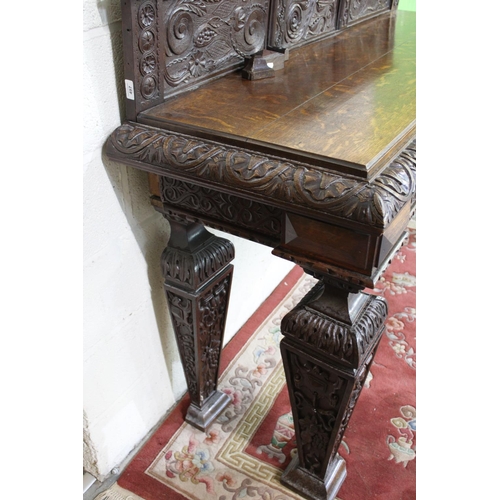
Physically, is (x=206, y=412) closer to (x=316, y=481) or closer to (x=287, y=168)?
(x=316, y=481)

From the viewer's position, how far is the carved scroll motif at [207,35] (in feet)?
2.67

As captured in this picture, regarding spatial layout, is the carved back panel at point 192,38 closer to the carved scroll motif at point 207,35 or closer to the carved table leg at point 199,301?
the carved scroll motif at point 207,35

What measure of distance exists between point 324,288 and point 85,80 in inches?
19.8

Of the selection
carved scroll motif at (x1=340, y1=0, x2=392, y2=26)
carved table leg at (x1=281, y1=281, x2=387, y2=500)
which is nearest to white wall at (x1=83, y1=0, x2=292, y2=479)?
carved table leg at (x1=281, y1=281, x2=387, y2=500)

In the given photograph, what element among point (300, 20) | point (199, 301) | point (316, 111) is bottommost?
point (199, 301)

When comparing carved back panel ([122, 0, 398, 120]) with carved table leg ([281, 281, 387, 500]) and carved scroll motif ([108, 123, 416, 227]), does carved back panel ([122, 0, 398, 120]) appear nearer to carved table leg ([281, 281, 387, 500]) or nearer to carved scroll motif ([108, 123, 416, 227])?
carved scroll motif ([108, 123, 416, 227])

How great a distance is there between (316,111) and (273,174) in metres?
0.19

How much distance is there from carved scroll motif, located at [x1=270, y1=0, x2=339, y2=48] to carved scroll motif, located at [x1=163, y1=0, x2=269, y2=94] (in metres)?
0.05

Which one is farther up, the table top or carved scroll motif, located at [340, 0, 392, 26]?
carved scroll motif, located at [340, 0, 392, 26]

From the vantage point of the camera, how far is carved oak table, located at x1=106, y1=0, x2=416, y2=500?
0.68 metres

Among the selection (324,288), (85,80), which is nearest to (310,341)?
(324,288)

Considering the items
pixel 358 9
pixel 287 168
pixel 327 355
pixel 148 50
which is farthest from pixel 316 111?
pixel 358 9

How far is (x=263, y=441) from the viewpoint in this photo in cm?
123

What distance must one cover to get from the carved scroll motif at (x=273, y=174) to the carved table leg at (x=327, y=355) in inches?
7.0
